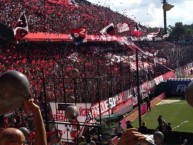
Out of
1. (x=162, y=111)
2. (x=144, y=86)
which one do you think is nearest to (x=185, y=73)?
(x=144, y=86)

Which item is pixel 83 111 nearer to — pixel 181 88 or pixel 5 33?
pixel 5 33

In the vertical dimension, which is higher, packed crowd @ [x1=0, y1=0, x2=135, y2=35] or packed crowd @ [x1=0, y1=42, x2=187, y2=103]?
packed crowd @ [x1=0, y1=0, x2=135, y2=35]

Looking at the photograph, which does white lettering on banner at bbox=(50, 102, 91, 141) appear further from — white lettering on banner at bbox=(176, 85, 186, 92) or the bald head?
white lettering on banner at bbox=(176, 85, 186, 92)

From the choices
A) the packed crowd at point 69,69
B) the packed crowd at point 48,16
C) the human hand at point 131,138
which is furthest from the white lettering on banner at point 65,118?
the packed crowd at point 48,16

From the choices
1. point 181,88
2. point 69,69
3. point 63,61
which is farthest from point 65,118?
point 181,88

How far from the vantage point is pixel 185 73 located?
49.6 meters

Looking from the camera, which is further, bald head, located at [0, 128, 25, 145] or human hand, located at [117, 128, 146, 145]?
bald head, located at [0, 128, 25, 145]

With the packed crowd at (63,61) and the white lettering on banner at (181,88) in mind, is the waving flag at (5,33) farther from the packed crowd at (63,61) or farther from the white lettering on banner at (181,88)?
the white lettering on banner at (181,88)

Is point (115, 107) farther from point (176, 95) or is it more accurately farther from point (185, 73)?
point (185, 73)

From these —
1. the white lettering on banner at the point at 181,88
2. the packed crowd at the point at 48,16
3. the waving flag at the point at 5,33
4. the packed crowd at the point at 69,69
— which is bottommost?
the white lettering on banner at the point at 181,88

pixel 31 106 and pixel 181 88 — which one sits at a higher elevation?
pixel 31 106

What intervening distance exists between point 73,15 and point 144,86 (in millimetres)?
13217

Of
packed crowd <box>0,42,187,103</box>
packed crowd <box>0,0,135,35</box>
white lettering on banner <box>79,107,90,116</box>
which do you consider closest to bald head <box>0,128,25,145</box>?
white lettering on banner <box>79,107,90,116</box>

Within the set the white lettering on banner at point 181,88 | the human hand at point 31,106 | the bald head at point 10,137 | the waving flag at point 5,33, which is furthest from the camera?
the white lettering on banner at point 181,88
